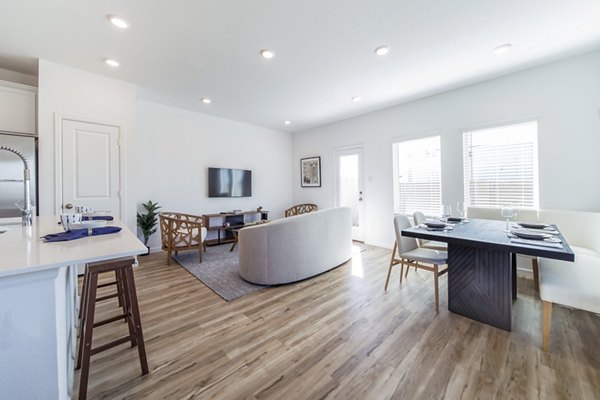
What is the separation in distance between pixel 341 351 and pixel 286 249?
128 centimetres

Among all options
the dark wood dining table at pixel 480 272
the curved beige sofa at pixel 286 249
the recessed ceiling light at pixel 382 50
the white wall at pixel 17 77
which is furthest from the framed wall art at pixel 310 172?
the white wall at pixel 17 77

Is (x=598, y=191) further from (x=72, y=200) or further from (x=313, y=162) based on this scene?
(x=72, y=200)

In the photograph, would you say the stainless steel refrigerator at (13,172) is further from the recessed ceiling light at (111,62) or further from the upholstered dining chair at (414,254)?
the upholstered dining chair at (414,254)

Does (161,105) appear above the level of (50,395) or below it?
above

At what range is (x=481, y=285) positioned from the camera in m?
Answer: 2.04

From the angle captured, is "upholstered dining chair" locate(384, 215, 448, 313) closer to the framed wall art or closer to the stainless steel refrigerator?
the framed wall art

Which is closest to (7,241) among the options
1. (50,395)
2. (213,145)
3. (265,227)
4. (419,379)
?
(50,395)

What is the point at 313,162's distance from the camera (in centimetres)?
602

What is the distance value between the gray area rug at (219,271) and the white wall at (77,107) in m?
1.07

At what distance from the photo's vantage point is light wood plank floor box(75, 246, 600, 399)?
4.52ft

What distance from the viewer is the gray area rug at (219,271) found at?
2.70m

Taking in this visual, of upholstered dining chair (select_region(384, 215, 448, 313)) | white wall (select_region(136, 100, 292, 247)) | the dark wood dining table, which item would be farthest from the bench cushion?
white wall (select_region(136, 100, 292, 247))

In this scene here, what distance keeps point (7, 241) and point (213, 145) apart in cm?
418

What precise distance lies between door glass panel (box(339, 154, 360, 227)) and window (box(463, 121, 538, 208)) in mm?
2055
